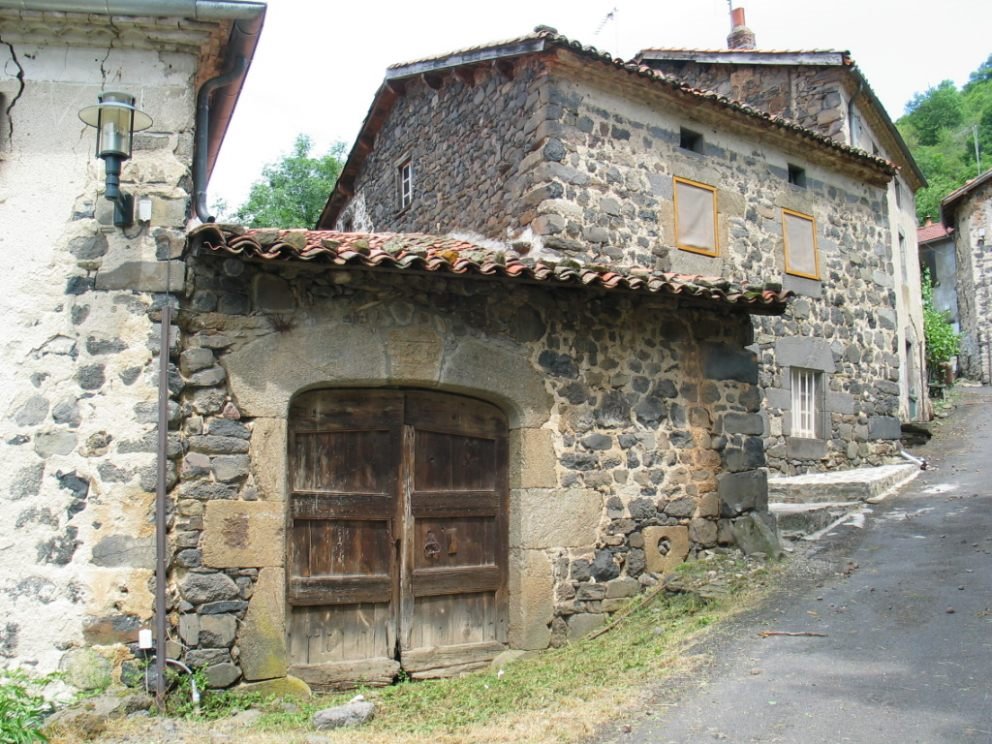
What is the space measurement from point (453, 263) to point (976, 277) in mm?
22114

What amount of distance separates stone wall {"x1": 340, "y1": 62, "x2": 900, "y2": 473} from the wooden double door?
10.6 feet

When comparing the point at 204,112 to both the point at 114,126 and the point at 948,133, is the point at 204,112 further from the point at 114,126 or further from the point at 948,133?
the point at 948,133

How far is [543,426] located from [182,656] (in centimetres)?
289

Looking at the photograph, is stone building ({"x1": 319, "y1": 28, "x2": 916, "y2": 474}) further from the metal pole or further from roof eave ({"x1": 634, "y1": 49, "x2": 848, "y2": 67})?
the metal pole

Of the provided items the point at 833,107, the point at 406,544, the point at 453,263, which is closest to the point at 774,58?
the point at 833,107

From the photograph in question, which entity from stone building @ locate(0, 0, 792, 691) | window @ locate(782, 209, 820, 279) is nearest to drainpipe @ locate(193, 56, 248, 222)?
stone building @ locate(0, 0, 792, 691)

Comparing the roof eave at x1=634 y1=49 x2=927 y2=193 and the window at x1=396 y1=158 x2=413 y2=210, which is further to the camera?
the roof eave at x1=634 y1=49 x2=927 y2=193

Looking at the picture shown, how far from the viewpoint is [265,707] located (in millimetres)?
5266

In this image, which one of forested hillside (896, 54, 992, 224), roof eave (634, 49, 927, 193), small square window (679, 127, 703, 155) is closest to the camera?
small square window (679, 127, 703, 155)

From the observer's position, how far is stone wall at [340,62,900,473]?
9375 millimetres

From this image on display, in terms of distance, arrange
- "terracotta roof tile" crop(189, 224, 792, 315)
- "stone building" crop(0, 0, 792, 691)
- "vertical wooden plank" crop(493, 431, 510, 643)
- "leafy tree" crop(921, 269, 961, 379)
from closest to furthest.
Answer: "stone building" crop(0, 0, 792, 691) → "terracotta roof tile" crop(189, 224, 792, 315) → "vertical wooden plank" crop(493, 431, 510, 643) → "leafy tree" crop(921, 269, 961, 379)

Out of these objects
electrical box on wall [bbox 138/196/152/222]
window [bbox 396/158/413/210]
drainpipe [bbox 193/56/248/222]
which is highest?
window [bbox 396/158/413/210]

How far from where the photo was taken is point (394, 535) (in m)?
6.15

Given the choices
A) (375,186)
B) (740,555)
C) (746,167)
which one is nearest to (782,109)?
(746,167)
